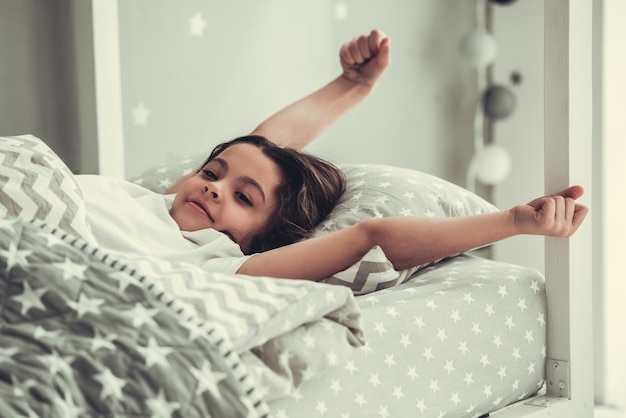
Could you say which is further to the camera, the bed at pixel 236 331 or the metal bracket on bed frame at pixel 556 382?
the metal bracket on bed frame at pixel 556 382

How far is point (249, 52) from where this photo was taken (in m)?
2.17

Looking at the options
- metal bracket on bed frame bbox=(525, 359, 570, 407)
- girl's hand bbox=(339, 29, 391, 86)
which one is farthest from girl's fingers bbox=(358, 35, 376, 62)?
metal bracket on bed frame bbox=(525, 359, 570, 407)

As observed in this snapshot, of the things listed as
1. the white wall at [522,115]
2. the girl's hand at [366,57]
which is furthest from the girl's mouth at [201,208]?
the white wall at [522,115]

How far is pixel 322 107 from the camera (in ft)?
4.89

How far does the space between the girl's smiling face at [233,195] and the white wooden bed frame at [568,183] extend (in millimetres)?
414

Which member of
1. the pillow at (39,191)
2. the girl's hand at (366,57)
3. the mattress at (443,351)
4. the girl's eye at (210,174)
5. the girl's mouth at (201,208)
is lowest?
the mattress at (443,351)

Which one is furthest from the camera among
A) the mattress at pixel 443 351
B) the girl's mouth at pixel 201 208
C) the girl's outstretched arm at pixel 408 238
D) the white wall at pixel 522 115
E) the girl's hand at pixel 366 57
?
the white wall at pixel 522 115

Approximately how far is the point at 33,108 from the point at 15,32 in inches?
6.6

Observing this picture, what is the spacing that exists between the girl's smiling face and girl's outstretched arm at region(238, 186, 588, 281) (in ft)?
0.57

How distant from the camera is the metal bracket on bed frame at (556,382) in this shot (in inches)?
43.2

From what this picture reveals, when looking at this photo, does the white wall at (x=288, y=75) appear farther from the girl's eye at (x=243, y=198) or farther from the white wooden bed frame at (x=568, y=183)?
the white wooden bed frame at (x=568, y=183)

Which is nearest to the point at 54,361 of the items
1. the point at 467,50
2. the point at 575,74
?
the point at 575,74
